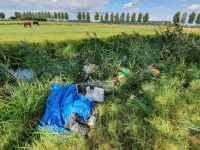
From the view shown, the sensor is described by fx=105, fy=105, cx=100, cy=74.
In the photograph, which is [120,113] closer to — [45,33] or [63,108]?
[63,108]

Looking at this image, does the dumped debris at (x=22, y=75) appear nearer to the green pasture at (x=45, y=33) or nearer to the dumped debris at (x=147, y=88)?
the green pasture at (x=45, y=33)

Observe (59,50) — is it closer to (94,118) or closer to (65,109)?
(65,109)

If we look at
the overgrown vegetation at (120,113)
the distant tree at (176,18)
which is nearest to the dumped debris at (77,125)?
the overgrown vegetation at (120,113)

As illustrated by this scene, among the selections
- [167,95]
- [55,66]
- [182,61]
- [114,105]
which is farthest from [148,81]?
[55,66]

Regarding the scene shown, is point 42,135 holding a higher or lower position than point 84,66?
lower

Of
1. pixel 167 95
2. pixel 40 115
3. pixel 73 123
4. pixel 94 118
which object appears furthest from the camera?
pixel 167 95

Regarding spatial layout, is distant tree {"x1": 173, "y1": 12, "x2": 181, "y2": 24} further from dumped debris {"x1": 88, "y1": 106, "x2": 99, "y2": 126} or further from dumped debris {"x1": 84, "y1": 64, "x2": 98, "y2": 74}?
dumped debris {"x1": 88, "y1": 106, "x2": 99, "y2": 126}

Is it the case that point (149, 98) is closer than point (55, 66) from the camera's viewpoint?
Yes

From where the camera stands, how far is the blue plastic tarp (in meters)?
1.41

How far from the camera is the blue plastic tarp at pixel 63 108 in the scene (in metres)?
1.41

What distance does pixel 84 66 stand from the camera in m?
2.73

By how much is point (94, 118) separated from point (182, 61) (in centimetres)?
292

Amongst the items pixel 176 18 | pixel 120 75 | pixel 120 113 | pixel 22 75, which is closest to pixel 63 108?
pixel 120 113

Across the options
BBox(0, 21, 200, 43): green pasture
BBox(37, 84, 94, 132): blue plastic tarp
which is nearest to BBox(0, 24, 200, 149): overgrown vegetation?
BBox(37, 84, 94, 132): blue plastic tarp
